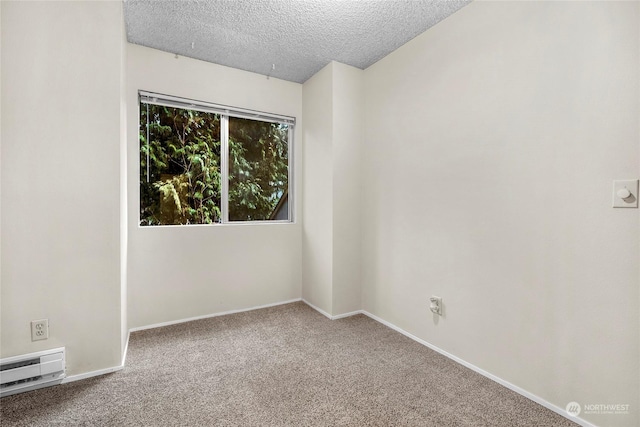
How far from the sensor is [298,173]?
3518 mm

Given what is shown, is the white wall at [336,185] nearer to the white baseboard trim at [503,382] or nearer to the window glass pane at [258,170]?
the window glass pane at [258,170]

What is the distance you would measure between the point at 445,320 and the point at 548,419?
0.79 meters

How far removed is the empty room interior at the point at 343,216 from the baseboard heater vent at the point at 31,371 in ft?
0.04

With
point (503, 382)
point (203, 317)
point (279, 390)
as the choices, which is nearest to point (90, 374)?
point (203, 317)

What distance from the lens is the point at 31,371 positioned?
1793 millimetres

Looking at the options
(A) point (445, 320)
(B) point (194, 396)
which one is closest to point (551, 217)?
(A) point (445, 320)

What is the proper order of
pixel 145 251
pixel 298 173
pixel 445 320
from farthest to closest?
pixel 298 173 → pixel 145 251 → pixel 445 320

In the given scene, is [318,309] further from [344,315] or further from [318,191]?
[318,191]

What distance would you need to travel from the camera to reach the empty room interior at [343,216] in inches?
62.2

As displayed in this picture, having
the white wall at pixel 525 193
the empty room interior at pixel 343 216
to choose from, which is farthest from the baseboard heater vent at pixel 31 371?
the white wall at pixel 525 193

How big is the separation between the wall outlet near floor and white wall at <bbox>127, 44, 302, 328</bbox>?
1.60 metres

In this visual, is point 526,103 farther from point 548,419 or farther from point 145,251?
point 145,251

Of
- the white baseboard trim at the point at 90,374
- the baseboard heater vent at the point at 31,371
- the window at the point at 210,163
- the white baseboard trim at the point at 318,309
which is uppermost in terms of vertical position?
the window at the point at 210,163

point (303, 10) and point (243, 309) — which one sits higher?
point (303, 10)
